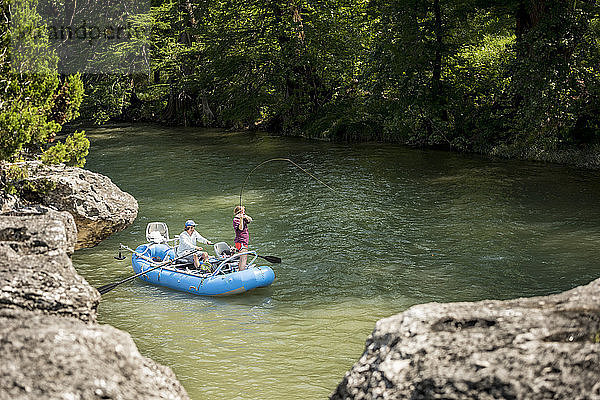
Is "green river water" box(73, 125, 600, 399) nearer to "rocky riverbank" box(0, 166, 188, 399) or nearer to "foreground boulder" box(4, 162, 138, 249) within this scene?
"foreground boulder" box(4, 162, 138, 249)

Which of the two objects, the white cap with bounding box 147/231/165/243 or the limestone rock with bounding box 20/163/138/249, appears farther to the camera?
the white cap with bounding box 147/231/165/243

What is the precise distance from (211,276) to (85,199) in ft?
7.75

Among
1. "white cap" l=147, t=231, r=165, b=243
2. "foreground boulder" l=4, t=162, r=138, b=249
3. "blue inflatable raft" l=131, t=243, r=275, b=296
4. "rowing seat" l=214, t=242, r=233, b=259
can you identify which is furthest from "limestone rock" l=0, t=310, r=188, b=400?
"white cap" l=147, t=231, r=165, b=243

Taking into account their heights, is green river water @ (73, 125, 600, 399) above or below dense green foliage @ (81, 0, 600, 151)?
below

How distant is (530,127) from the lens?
19.8m

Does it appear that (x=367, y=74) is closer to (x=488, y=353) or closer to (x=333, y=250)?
(x=333, y=250)

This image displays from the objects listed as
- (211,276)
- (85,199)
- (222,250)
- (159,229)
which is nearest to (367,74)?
(159,229)

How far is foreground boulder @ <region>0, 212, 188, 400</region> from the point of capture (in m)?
3.28

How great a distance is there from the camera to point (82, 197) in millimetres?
10797

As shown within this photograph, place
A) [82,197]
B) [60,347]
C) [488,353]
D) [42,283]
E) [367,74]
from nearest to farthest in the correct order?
[488,353] → [60,347] → [42,283] → [82,197] → [367,74]

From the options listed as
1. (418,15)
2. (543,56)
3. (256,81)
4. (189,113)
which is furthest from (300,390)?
(189,113)

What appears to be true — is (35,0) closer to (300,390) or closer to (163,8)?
(300,390)

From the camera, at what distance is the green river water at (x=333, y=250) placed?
8.53 meters

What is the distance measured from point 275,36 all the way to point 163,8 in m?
8.71
